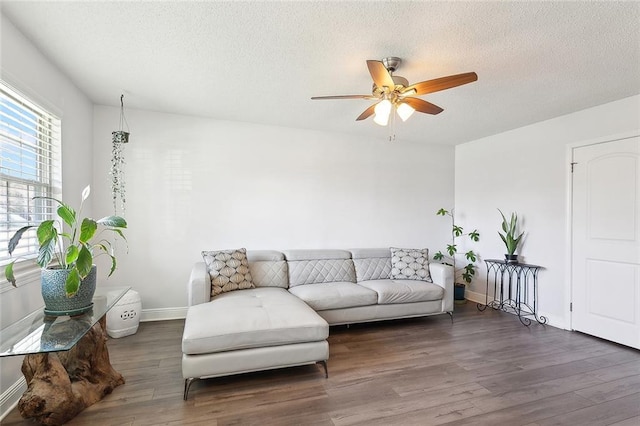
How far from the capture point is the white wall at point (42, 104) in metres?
1.97

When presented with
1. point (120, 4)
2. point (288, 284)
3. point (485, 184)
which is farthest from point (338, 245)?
point (120, 4)

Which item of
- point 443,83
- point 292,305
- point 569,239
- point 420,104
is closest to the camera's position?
point 443,83

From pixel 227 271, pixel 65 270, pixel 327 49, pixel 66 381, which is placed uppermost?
pixel 327 49

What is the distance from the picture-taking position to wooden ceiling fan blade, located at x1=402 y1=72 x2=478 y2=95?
2.05 metres

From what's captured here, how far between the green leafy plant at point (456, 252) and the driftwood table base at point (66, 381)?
4.33 m

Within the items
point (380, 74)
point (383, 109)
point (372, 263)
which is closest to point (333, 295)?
point (372, 263)

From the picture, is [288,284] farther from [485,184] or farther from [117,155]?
[485,184]

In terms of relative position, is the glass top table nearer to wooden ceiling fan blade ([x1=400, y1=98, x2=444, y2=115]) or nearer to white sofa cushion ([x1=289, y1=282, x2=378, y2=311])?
white sofa cushion ([x1=289, y1=282, x2=378, y2=311])

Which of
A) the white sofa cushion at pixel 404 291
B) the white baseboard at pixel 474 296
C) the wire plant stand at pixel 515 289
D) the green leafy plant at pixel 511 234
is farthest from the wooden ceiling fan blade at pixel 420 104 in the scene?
the white baseboard at pixel 474 296

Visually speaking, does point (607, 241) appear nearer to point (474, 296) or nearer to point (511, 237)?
point (511, 237)

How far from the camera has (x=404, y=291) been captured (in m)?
3.60

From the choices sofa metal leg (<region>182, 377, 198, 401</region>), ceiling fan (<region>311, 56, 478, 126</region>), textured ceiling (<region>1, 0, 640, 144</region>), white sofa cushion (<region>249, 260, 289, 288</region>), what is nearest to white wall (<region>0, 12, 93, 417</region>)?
textured ceiling (<region>1, 0, 640, 144</region>)

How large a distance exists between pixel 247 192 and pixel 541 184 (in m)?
3.74

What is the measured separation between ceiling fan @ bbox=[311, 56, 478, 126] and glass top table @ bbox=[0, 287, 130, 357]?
2.06 metres
